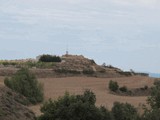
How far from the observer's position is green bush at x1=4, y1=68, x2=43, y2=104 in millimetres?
50494

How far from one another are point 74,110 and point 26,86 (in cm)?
2900

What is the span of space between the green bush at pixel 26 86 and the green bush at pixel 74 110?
25.8 m

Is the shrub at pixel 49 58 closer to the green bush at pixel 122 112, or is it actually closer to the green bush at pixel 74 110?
the green bush at pixel 122 112

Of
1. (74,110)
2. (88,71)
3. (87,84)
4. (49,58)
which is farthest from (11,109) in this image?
(49,58)

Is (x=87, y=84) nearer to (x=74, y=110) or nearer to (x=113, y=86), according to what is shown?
(x=113, y=86)

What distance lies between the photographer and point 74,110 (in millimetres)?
22938

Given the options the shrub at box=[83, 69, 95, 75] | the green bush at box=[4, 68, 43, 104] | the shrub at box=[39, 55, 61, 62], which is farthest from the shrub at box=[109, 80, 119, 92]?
the shrub at box=[39, 55, 61, 62]

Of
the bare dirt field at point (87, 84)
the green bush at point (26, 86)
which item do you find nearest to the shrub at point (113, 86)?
the bare dirt field at point (87, 84)

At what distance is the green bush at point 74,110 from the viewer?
22.9 m

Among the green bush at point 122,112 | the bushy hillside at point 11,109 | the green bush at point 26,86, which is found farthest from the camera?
the green bush at point 26,86

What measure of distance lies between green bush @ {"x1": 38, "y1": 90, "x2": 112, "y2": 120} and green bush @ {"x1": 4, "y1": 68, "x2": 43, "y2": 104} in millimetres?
25800

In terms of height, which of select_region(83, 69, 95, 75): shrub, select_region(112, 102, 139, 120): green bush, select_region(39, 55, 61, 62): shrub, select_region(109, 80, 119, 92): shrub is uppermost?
select_region(39, 55, 61, 62): shrub

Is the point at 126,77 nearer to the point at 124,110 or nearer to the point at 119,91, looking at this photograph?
the point at 119,91

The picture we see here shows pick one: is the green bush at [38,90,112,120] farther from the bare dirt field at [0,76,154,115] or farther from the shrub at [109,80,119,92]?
the shrub at [109,80,119,92]
